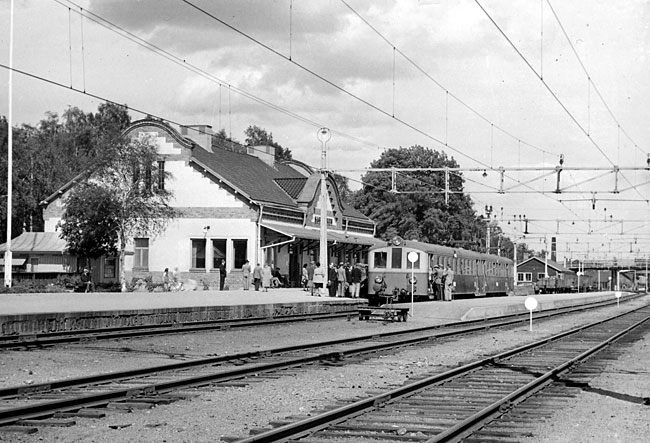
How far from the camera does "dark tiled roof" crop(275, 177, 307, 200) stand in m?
57.4

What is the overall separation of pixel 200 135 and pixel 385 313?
28.5 metres

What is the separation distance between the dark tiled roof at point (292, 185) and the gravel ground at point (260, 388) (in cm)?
3271

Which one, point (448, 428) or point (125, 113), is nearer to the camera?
point (448, 428)

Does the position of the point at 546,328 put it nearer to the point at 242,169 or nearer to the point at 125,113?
the point at 242,169

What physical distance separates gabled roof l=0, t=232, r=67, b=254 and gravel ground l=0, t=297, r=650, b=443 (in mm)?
27885

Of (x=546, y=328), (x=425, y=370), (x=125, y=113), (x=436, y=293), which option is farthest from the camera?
(x=125, y=113)

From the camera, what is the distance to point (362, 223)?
66.9 metres

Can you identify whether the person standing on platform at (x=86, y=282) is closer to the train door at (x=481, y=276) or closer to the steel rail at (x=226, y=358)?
the steel rail at (x=226, y=358)

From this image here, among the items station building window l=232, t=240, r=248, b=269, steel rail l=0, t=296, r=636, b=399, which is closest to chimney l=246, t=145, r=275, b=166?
station building window l=232, t=240, r=248, b=269

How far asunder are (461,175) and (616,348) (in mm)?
53629

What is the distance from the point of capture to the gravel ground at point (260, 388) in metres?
9.75

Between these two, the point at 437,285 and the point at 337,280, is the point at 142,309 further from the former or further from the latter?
Result: the point at 437,285

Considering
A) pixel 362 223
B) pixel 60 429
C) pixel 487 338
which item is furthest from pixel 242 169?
pixel 60 429

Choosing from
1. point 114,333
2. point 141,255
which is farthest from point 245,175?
point 114,333
